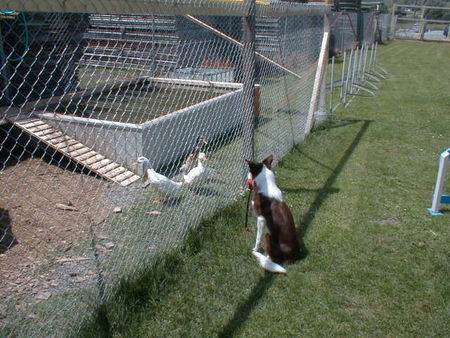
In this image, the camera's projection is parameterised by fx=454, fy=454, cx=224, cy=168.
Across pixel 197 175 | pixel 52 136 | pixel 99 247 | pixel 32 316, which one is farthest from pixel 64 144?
pixel 32 316

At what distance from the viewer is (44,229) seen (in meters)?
4.68

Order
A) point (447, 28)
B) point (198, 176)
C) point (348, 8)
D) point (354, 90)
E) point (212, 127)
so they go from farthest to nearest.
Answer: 1. point (447, 28)
2. point (348, 8)
3. point (354, 90)
4. point (212, 127)
5. point (198, 176)

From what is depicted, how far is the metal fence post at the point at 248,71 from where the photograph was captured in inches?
173

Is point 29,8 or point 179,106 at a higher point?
point 179,106

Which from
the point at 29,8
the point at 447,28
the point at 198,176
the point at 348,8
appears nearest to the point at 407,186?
the point at 198,176

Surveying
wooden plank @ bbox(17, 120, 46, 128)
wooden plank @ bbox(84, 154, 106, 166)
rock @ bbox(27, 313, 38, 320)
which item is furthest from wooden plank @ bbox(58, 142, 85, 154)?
rock @ bbox(27, 313, 38, 320)

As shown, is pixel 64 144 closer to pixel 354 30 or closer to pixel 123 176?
pixel 123 176

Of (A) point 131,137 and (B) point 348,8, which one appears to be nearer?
(A) point 131,137

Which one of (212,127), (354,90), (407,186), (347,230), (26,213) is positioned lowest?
(26,213)

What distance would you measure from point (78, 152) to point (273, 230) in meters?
3.44

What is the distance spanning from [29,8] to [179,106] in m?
6.17

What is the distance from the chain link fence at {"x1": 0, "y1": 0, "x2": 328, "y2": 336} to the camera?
11.2 ft

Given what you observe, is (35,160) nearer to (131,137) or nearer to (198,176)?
(131,137)

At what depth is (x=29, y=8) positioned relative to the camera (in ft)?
7.21
